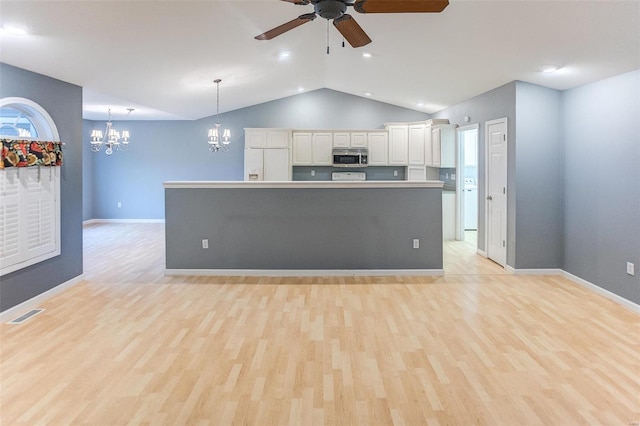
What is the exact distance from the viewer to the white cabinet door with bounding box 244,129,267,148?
8523mm

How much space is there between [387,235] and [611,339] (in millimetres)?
2535

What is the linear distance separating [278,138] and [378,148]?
2.09m

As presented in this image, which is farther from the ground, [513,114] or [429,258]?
[513,114]

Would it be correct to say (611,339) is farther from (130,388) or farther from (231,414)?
(130,388)

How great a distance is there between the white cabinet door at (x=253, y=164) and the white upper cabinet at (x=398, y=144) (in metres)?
2.69

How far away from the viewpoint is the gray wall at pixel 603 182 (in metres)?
3.96

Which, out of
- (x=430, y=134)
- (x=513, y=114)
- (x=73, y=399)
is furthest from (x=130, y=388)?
(x=430, y=134)

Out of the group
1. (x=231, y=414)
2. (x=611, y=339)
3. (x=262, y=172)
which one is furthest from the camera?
(x=262, y=172)

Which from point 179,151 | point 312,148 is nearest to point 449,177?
point 312,148

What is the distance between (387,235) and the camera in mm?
5172

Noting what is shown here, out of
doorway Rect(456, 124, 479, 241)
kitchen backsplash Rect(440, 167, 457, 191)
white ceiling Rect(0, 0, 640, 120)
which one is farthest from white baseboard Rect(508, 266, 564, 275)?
kitchen backsplash Rect(440, 167, 457, 191)

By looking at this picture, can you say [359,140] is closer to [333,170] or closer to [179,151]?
[333,170]

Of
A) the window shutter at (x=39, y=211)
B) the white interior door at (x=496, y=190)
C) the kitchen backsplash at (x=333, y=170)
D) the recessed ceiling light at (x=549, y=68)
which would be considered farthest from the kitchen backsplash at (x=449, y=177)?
the window shutter at (x=39, y=211)

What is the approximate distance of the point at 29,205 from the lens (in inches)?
155
